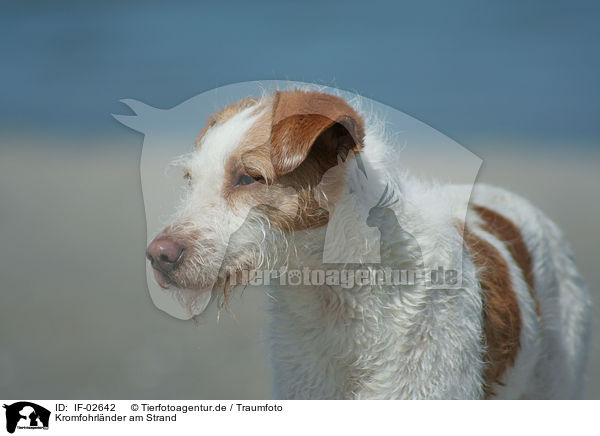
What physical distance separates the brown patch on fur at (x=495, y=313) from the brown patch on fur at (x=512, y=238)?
0.70 ft

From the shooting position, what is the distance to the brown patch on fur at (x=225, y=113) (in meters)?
2.12

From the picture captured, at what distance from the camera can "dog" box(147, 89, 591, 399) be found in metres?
1.90

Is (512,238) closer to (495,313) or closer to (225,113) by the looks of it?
(495,313)

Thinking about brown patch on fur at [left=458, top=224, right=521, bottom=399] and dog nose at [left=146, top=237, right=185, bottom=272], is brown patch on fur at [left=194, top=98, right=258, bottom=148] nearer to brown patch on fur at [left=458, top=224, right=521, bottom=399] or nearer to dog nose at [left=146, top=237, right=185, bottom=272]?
dog nose at [left=146, top=237, right=185, bottom=272]

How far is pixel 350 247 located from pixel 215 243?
0.52m

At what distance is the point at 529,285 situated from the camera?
267cm

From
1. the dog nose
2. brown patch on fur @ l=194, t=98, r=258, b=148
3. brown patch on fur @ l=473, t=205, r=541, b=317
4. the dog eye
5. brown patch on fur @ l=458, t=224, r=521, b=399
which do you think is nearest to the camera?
the dog nose

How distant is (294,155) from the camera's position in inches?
72.1
